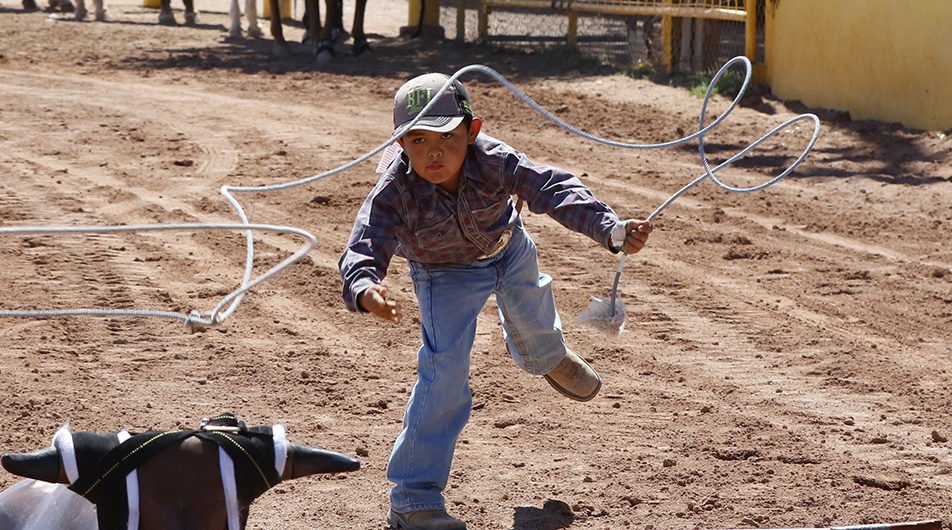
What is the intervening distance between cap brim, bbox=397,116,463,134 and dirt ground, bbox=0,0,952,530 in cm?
133

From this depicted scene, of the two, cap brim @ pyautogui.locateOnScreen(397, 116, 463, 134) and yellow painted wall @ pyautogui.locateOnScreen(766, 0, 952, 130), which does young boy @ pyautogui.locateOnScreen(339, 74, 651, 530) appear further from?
yellow painted wall @ pyautogui.locateOnScreen(766, 0, 952, 130)

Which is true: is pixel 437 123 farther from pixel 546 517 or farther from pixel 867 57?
pixel 867 57

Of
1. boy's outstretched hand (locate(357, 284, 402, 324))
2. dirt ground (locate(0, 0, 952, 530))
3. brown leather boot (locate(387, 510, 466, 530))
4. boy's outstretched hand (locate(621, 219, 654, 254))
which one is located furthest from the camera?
dirt ground (locate(0, 0, 952, 530))

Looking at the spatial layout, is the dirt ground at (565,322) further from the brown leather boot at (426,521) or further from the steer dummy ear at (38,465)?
the steer dummy ear at (38,465)

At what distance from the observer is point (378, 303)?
3596 mm

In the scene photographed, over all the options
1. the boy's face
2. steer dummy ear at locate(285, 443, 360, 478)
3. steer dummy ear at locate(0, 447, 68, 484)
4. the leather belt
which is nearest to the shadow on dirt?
the leather belt

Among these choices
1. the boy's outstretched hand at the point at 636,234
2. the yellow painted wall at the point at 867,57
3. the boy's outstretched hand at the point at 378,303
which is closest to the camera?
the boy's outstretched hand at the point at 378,303

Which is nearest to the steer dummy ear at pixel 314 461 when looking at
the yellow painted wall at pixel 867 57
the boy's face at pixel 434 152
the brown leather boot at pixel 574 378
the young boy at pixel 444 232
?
the young boy at pixel 444 232

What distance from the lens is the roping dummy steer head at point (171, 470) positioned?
2.71m

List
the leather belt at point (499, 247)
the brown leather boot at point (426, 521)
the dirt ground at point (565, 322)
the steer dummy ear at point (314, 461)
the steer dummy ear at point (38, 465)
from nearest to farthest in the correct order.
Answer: the steer dummy ear at point (38, 465), the steer dummy ear at point (314, 461), the brown leather boot at point (426, 521), the leather belt at point (499, 247), the dirt ground at point (565, 322)

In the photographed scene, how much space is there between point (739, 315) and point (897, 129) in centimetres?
518

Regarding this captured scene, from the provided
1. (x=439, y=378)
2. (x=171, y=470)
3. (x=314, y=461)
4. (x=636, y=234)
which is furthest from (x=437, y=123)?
(x=171, y=470)

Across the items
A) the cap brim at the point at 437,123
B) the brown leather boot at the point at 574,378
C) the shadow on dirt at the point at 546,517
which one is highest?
the cap brim at the point at 437,123

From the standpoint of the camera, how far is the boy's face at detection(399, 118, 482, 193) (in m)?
4.05
